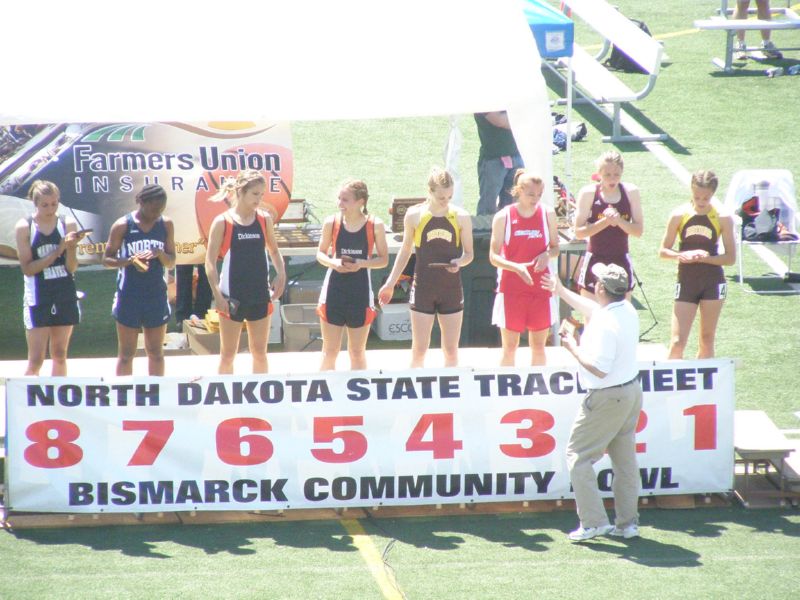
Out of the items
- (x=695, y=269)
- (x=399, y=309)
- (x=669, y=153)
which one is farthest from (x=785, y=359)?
(x=669, y=153)

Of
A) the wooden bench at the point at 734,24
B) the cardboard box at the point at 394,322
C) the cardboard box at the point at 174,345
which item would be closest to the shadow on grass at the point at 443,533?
the cardboard box at the point at 174,345

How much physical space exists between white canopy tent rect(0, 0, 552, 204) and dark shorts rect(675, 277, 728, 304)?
60.5 inches

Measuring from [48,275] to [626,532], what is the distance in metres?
4.21

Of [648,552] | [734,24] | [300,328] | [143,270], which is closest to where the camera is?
[648,552]

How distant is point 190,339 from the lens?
10164 mm

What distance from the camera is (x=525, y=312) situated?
8.48 m

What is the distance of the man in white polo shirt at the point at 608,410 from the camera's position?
7043mm

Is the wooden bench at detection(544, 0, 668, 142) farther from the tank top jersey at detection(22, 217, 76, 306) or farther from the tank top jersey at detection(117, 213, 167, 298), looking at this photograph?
the tank top jersey at detection(22, 217, 76, 306)

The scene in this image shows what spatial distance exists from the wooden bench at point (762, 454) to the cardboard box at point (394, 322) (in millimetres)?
3694

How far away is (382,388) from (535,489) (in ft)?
3.95

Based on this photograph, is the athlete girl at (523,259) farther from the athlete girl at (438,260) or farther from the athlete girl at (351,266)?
the athlete girl at (351,266)

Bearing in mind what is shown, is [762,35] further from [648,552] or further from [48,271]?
[48,271]

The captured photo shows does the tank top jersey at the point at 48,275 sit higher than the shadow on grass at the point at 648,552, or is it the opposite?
the tank top jersey at the point at 48,275

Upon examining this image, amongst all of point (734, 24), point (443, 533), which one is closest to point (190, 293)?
point (443, 533)
